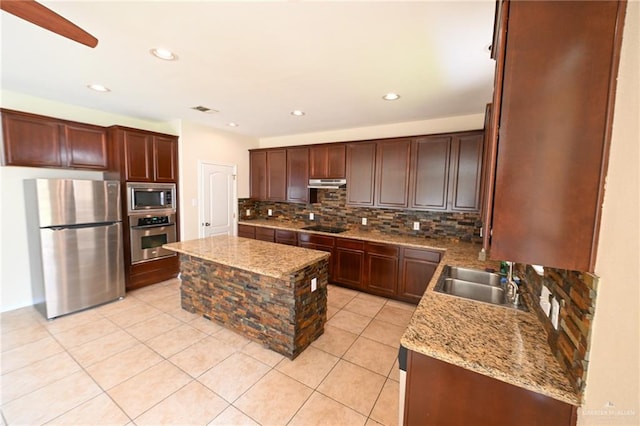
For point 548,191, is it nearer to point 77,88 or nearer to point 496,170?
point 496,170

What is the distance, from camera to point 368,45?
1.83 metres

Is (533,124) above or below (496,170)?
above

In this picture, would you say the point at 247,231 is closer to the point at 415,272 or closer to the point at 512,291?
the point at 415,272

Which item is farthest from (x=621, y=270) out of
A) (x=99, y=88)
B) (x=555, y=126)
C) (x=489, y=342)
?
(x=99, y=88)

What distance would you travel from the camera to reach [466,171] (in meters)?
3.25

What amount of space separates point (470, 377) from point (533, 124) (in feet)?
3.37

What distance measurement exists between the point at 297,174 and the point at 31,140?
11.1ft

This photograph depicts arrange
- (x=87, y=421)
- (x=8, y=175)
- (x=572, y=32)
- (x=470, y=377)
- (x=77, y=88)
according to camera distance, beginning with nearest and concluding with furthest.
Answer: (x=572, y=32), (x=470, y=377), (x=87, y=421), (x=77, y=88), (x=8, y=175)

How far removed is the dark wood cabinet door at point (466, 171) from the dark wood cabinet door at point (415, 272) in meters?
0.73

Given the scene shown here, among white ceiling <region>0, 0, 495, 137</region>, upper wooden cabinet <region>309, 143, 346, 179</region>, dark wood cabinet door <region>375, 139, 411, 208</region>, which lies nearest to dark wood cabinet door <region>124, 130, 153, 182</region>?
white ceiling <region>0, 0, 495, 137</region>

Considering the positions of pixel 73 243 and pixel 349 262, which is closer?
pixel 73 243

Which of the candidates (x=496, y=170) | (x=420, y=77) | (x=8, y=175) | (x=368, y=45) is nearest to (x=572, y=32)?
(x=496, y=170)

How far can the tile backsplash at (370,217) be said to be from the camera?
3545 mm

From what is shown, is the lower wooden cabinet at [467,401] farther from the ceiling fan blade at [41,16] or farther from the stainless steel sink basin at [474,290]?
the ceiling fan blade at [41,16]
